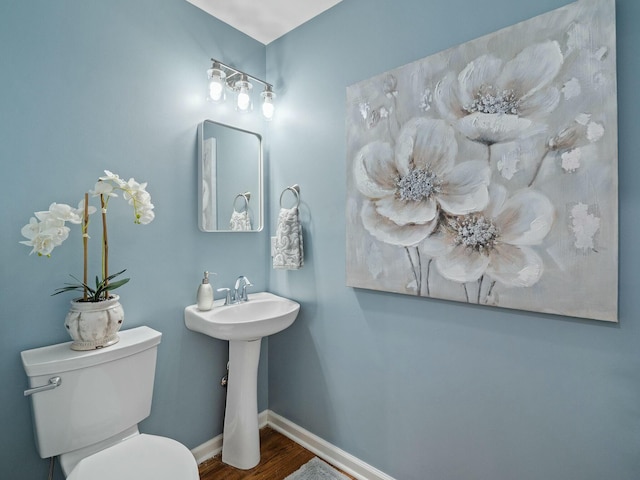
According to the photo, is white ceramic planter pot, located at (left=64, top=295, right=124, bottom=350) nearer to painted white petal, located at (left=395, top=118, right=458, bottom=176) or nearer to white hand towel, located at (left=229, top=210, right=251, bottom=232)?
white hand towel, located at (left=229, top=210, right=251, bottom=232)

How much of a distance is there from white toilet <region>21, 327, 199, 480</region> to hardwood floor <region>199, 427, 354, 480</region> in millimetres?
589

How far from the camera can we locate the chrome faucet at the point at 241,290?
1.91m

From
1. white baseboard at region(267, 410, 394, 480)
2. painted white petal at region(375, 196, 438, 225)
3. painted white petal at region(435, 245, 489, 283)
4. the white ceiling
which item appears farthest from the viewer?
the white ceiling

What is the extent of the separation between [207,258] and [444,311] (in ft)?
4.07

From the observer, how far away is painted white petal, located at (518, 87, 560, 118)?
110 cm

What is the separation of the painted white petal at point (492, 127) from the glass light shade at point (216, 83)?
119 cm

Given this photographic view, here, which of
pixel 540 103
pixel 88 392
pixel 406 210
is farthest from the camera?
pixel 406 210

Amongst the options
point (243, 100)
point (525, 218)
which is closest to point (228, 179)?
point (243, 100)

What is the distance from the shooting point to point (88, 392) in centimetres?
123

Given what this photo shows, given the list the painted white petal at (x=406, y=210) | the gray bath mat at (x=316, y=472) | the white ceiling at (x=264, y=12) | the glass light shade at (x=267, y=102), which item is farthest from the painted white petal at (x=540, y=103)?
the gray bath mat at (x=316, y=472)

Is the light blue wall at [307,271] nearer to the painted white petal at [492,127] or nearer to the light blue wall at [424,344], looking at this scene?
the light blue wall at [424,344]

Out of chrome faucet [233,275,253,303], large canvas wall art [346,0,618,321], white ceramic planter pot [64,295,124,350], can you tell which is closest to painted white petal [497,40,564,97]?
large canvas wall art [346,0,618,321]

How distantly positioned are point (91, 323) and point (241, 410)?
35.8 inches

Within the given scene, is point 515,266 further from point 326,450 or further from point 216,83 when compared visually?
point 216,83
